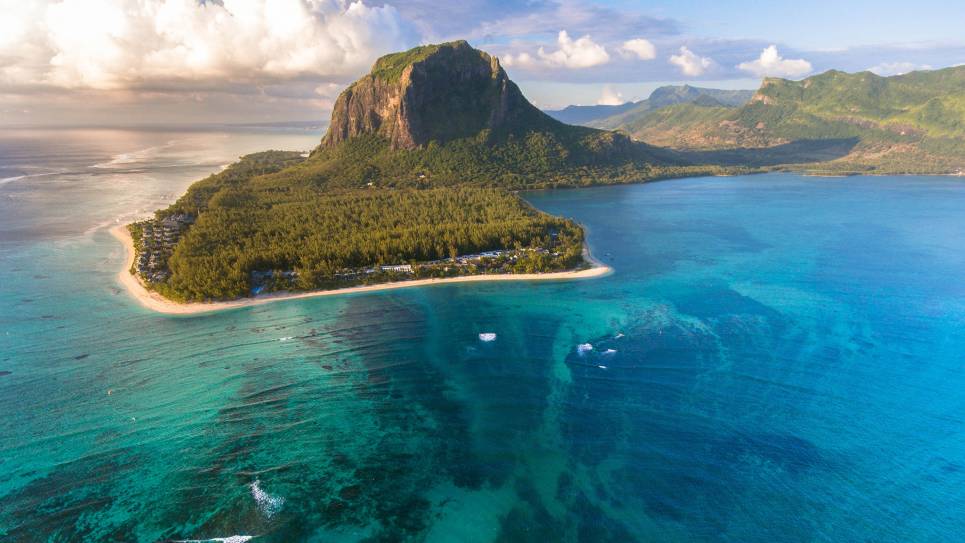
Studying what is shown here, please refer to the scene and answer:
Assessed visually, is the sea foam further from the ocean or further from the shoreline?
the shoreline

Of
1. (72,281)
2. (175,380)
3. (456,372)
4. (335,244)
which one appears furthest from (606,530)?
(72,281)

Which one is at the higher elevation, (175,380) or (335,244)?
(335,244)

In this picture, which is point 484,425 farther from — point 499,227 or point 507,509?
point 499,227

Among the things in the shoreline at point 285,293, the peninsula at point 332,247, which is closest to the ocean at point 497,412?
the shoreline at point 285,293

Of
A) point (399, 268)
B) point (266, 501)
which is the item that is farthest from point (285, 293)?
point (266, 501)

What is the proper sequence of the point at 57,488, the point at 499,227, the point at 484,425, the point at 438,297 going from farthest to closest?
the point at 499,227 → the point at 438,297 → the point at 484,425 → the point at 57,488

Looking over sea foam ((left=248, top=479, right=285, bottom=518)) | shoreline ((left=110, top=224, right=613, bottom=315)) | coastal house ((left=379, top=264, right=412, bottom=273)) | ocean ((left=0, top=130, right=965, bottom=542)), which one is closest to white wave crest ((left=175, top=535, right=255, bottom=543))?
ocean ((left=0, top=130, right=965, bottom=542))
